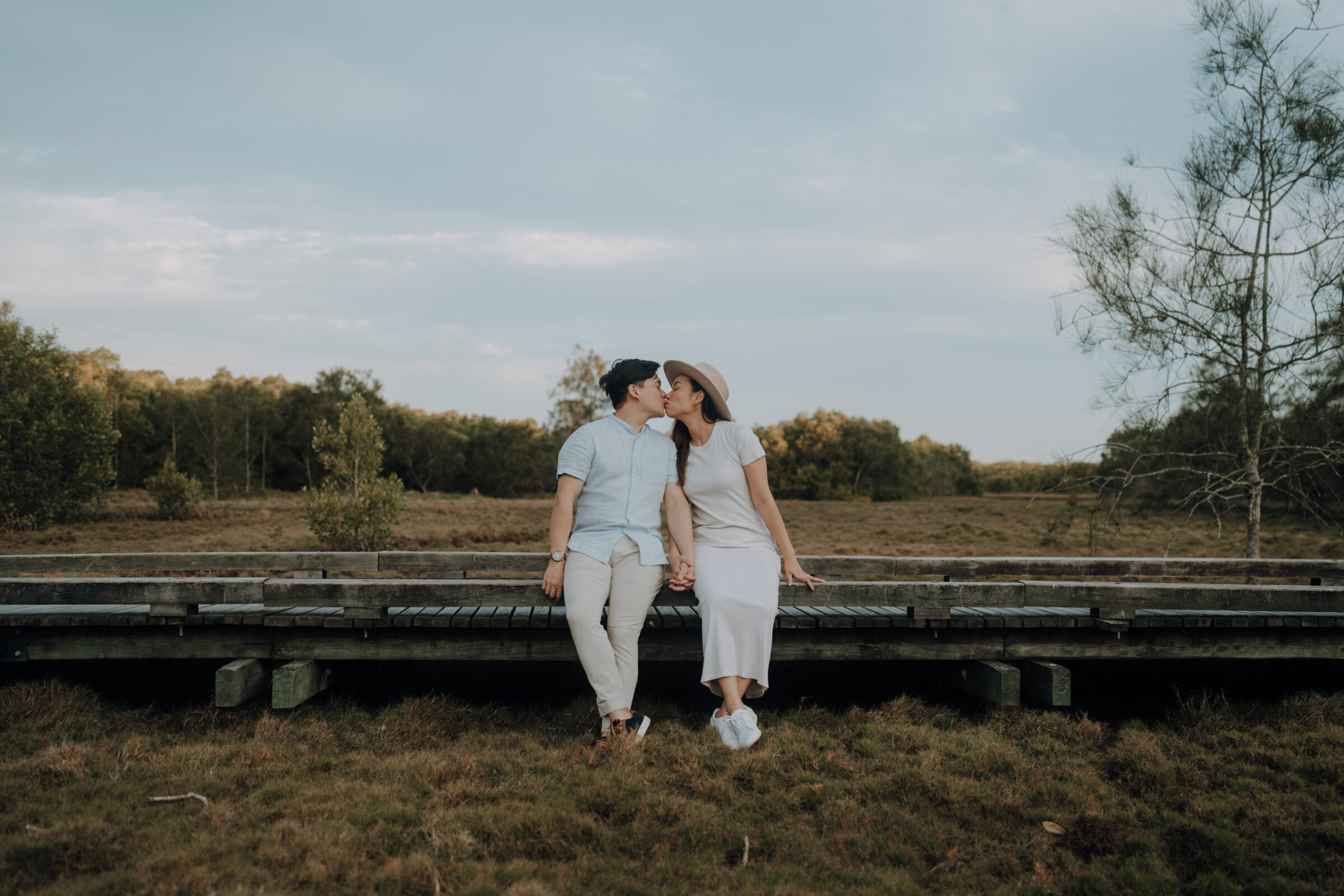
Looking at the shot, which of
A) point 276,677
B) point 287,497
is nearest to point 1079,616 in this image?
point 276,677

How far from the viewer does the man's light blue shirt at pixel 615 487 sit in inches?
173

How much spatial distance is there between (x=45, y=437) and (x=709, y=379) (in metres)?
22.9

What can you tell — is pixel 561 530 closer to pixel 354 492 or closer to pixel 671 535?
pixel 671 535

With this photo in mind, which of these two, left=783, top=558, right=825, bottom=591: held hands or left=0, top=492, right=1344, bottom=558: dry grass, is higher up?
left=783, top=558, right=825, bottom=591: held hands

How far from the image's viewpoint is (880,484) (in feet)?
186

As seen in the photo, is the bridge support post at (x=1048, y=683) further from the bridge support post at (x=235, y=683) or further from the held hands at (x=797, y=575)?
the bridge support post at (x=235, y=683)

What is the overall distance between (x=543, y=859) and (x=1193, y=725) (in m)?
3.94

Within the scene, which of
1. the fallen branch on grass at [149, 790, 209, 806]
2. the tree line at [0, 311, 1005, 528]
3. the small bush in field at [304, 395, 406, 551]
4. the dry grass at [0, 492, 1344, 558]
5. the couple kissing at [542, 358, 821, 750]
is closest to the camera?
the fallen branch on grass at [149, 790, 209, 806]

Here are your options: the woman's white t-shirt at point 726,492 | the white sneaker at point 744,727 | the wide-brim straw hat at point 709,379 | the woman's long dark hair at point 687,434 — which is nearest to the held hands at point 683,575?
the woman's white t-shirt at point 726,492

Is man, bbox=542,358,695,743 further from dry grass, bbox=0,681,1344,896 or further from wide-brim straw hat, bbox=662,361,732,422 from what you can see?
dry grass, bbox=0,681,1344,896

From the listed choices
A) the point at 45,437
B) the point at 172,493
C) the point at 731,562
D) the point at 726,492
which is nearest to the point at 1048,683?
the point at 731,562

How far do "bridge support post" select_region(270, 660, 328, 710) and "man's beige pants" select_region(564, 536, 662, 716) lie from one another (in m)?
1.56

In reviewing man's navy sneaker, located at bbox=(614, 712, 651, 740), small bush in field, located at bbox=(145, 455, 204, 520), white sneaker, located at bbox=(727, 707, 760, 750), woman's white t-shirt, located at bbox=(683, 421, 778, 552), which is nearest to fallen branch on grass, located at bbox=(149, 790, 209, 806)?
man's navy sneaker, located at bbox=(614, 712, 651, 740)

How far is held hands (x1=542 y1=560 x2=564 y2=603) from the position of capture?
4.24m
